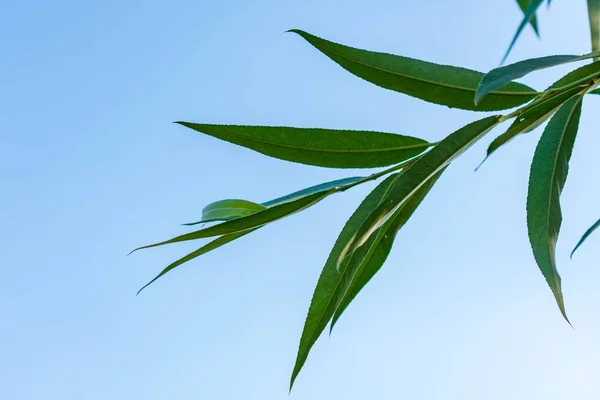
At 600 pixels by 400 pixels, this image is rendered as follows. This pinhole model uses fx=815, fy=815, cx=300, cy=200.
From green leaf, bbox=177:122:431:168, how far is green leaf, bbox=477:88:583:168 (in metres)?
0.11

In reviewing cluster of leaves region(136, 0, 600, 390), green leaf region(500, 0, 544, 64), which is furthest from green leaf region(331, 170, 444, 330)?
green leaf region(500, 0, 544, 64)

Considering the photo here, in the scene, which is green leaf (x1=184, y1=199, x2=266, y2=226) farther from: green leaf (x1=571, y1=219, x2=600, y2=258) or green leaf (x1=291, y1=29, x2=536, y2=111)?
green leaf (x1=571, y1=219, x2=600, y2=258)

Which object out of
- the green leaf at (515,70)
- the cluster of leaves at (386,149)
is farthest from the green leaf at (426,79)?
the green leaf at (515,70)

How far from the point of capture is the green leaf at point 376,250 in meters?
0.78

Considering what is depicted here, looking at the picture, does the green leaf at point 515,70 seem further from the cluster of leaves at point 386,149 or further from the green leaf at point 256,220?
the green leaf at point 256,220

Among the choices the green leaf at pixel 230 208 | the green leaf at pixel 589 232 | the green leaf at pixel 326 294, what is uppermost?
the green leaf at pixel 230 208

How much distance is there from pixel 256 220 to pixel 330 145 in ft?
0.40

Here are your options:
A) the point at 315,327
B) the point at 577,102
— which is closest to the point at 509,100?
the point at 577,102

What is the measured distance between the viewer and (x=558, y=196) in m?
0.81

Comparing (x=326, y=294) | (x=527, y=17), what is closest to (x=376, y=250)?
(x=326, y=294)

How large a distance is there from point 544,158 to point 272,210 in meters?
0.27

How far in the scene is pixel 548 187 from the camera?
2.64ft

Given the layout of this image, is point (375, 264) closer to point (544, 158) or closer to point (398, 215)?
point (398, 215)

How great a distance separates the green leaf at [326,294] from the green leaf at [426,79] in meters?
0.09
